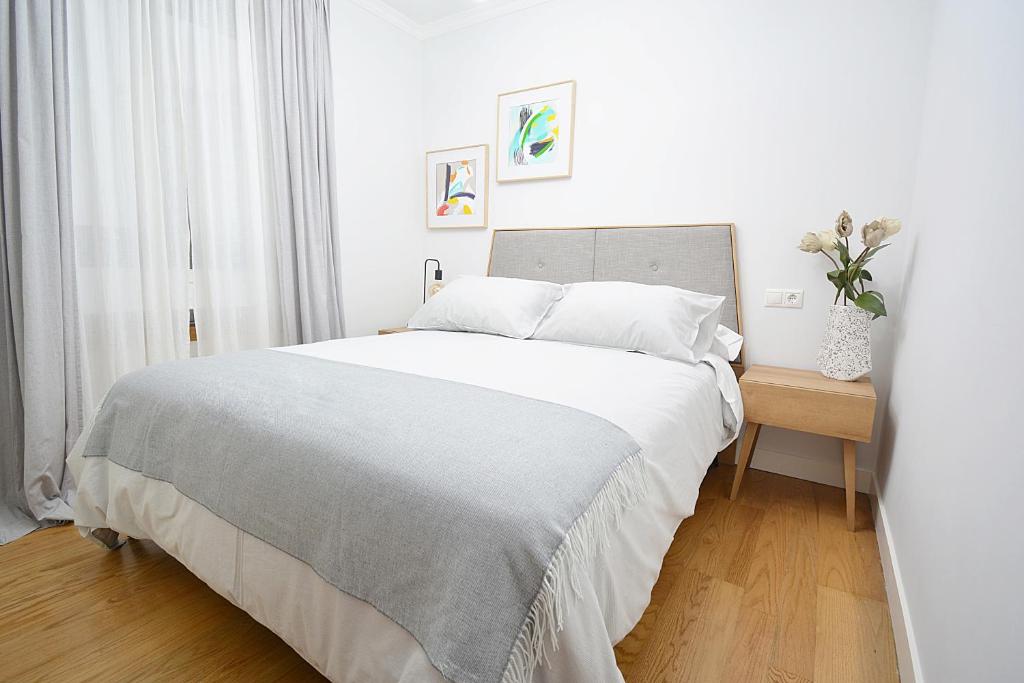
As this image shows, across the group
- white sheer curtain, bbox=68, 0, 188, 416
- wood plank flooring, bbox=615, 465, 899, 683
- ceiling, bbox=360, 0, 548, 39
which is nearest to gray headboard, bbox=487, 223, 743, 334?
wood plank flooring, bbox=615, 465, 899, 683

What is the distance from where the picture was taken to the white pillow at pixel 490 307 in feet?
7.96

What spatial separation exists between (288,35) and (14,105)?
129 centimetres

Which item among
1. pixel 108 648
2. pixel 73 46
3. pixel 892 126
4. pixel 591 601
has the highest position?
pixel 73 46

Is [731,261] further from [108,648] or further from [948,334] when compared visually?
[108,648]

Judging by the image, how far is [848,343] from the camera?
6.48 feet

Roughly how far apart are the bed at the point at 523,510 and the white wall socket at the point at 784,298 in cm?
17

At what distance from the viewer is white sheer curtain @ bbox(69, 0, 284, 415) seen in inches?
77.9

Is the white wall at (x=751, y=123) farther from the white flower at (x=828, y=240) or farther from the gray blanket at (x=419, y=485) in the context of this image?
the gray blanket at (x=419, y=485)

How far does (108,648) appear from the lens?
1.25 meters

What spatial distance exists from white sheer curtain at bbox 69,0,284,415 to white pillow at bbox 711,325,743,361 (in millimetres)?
2333

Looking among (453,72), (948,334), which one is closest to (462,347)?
(948,334)

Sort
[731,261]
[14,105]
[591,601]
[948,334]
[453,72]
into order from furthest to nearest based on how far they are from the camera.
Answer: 1. [453,72]
2. [731,261]
3. [14,105]
4. [948,334]
5. [591,601]

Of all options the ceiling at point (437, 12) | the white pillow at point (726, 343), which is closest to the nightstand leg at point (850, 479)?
the white pillow at point (726, 343)

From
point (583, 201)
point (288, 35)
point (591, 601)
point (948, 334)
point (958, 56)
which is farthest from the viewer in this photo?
point (583, 201)
